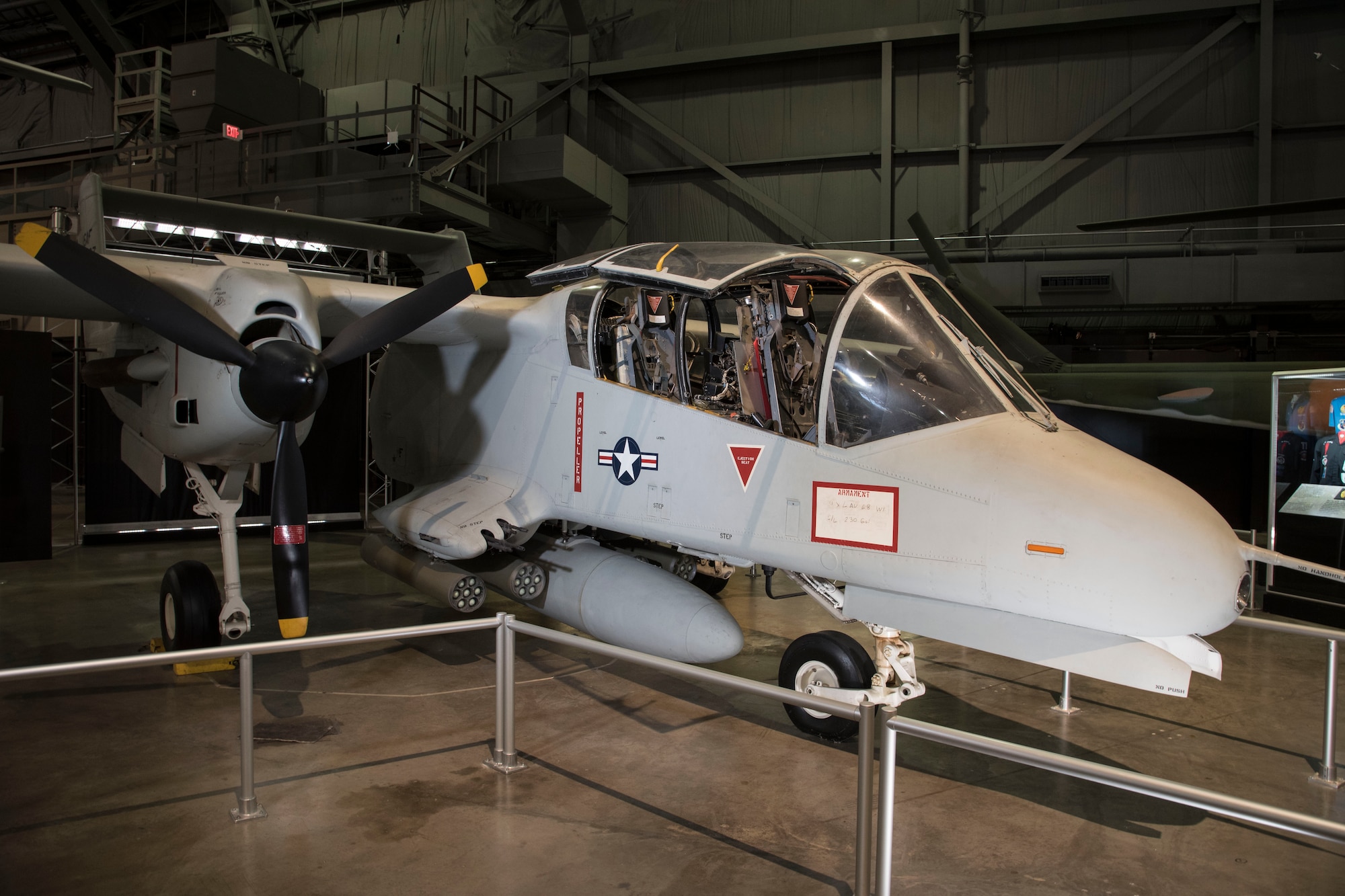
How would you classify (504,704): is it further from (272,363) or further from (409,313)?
(409,313)

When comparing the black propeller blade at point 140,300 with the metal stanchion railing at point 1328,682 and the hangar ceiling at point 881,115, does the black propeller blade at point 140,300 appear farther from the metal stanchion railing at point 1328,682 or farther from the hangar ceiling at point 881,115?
the hangar ceiling at point 881,115

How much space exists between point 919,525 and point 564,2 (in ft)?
55.8

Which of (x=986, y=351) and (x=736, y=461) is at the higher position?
(x=986, y=351)

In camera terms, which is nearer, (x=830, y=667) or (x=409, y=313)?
(x=830, y=667)

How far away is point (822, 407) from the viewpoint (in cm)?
482

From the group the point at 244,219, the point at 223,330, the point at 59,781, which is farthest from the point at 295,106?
the point at 59,781

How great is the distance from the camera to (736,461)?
5309 mm

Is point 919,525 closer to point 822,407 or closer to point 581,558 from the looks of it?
point 822,407

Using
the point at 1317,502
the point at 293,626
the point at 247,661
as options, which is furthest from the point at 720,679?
the point at 1317,502

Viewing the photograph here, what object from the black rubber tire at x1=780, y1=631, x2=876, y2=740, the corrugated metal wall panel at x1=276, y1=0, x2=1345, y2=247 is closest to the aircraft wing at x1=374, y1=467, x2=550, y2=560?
the black rubber tire at x1=780, y1=631, x2=876, y2=740

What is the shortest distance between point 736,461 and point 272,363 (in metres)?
3.24

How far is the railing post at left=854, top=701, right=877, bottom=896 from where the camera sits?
9.53ft

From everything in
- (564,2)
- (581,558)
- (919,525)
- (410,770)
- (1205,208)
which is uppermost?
(564,2)

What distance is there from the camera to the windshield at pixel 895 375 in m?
4.53
